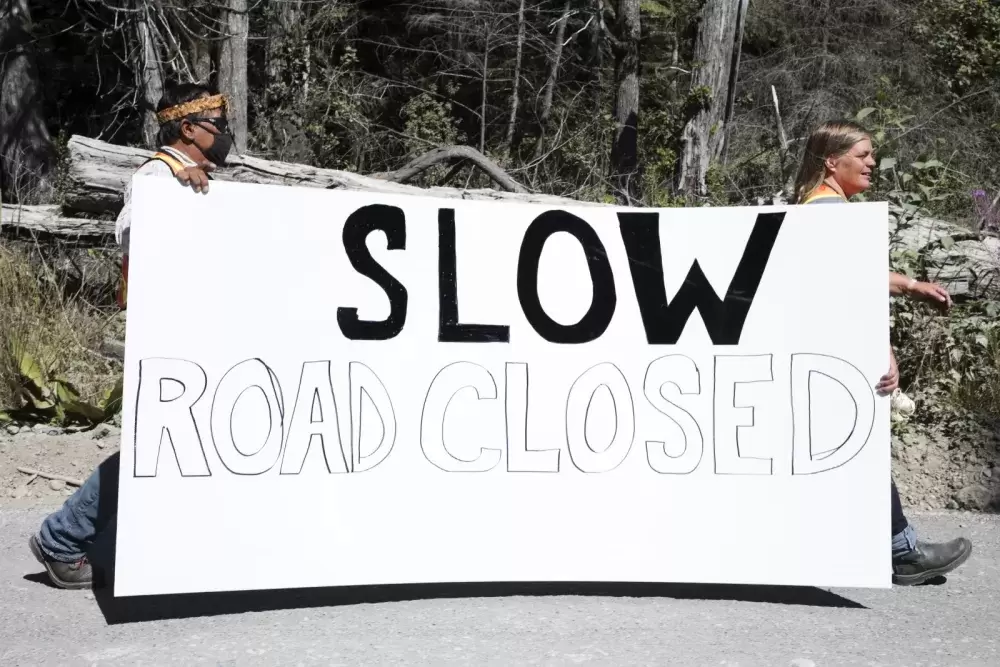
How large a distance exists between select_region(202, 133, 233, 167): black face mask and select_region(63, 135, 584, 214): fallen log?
320cm

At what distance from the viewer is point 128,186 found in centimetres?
391

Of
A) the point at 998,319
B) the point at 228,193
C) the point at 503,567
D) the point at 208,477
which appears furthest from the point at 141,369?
the point at 998,319

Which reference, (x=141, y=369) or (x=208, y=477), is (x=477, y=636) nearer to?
(x=208, y=477)

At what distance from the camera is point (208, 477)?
3738 millimetres

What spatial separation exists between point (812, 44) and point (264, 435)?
1681 centimetres

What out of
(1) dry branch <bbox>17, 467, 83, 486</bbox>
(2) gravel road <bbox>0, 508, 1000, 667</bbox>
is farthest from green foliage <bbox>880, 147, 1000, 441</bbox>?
(1) dry branch <bbox>17, 467, 83, 486</bbox>

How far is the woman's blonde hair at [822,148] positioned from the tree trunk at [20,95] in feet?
40.6

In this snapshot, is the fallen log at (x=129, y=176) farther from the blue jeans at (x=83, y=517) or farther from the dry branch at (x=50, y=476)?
the blue jeans at (x=83, y=517)

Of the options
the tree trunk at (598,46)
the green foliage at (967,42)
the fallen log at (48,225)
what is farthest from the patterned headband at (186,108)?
the green foliage at (967,42)

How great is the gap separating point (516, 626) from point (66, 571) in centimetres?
161

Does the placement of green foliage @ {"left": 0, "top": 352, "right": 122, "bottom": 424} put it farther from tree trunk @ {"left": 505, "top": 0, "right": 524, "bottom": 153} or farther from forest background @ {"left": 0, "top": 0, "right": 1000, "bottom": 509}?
tree trunk @ {"left": 505, "top": 0, "right": 524, "bottom": 153}

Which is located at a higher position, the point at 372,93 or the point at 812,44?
the point at 812,44

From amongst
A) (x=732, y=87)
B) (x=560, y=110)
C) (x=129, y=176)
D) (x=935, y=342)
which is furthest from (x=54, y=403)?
(x=560, y=110)

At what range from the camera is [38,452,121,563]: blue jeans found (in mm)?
3932
